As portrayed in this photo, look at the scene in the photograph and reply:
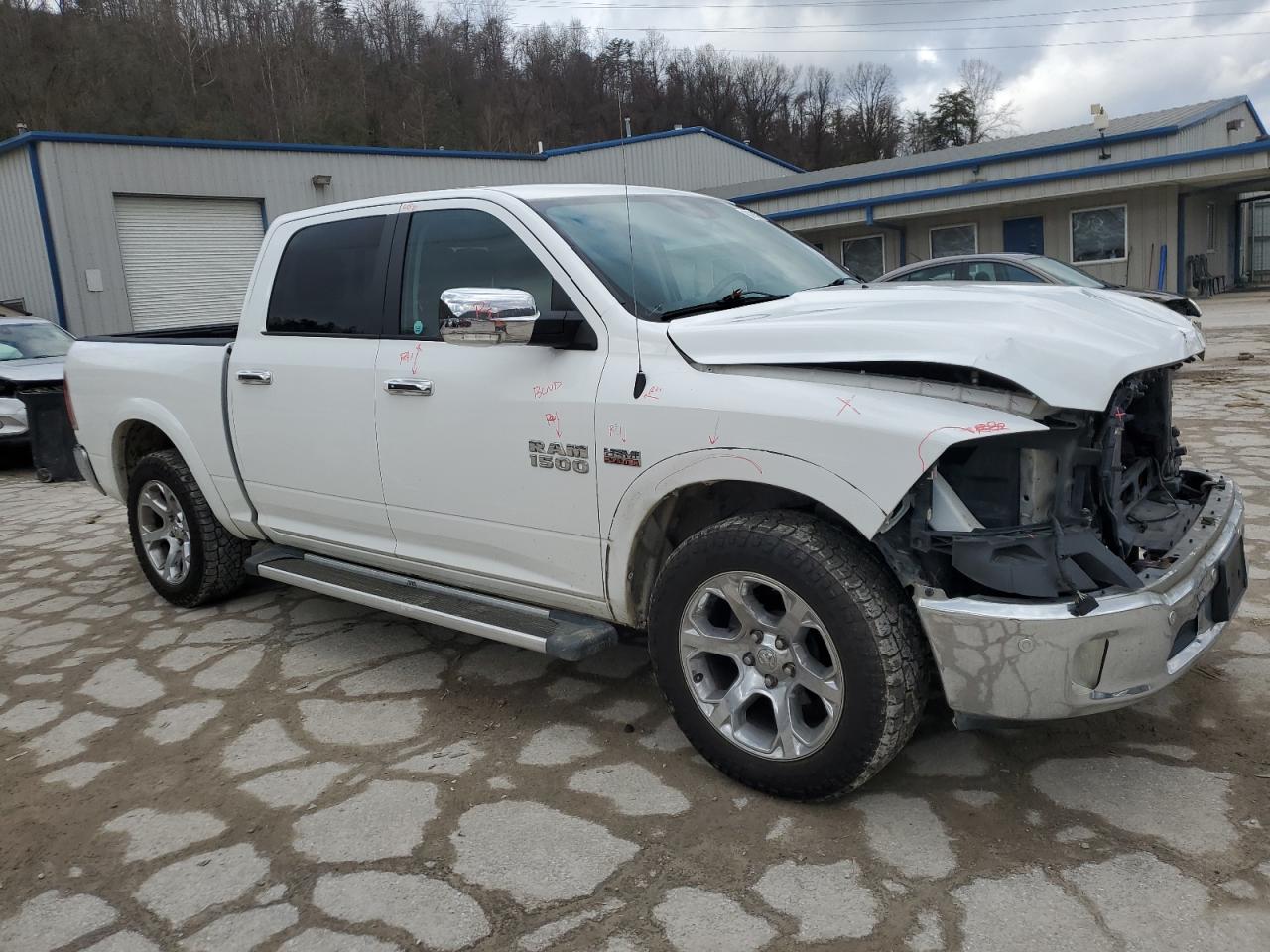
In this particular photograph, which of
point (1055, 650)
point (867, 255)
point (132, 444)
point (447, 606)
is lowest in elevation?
point (447, 606)

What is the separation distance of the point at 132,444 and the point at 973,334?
15.6 ft

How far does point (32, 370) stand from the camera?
11.0 m

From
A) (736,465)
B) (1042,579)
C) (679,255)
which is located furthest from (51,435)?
(1042,579)

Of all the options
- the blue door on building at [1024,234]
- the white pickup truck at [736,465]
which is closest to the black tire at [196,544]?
the white pickup truck at [736,465]

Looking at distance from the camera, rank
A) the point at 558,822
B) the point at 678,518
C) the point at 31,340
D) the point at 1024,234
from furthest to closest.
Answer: the point at 1024,234 → the point at 31,340 → the point at 678,518 → the point at 558,822

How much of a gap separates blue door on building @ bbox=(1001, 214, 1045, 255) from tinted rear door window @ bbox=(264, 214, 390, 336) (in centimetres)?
2257

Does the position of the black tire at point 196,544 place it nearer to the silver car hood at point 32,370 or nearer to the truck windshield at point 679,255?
the truck windshield at point 679,255

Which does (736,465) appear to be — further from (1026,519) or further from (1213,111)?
(1213,111)

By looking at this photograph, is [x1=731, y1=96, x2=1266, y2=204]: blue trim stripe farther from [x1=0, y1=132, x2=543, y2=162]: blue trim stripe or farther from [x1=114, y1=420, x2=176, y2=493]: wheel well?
[x1=114, y1=420, x2=176, y2=493]: wheel well

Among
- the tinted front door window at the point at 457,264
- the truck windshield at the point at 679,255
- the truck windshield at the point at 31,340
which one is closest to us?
the truck windshield at the point at 679,255

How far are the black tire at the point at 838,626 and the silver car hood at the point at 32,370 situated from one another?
32.9 ft

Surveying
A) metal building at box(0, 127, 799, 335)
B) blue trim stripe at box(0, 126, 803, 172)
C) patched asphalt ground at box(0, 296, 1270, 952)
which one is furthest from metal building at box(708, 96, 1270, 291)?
patched asphalt ground at box(0, 296, 1270, 952)

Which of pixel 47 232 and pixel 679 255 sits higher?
pixel 47 232

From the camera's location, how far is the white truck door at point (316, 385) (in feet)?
13.1
